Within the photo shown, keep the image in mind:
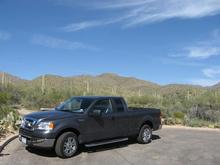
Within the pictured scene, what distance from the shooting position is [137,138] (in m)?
16.2

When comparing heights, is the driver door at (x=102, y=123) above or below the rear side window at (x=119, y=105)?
below

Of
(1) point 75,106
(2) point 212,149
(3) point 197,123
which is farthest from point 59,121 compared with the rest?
(3) point 197,123

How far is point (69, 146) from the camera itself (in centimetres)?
1289

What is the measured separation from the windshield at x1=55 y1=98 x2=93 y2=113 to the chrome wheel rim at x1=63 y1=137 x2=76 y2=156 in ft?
4.00

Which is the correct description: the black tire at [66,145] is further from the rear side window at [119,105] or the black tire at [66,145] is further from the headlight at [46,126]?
the rear side window at [119,105]

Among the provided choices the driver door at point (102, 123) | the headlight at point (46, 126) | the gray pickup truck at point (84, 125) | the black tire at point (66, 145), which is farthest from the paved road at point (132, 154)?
the headlight at point (46, 126)

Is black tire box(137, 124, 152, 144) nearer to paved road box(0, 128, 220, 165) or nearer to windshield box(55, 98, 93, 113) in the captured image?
paved road box(0, 128, 220, 165)

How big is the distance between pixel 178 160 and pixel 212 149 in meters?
2.98

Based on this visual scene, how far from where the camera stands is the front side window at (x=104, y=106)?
561 inches

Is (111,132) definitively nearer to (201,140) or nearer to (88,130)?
(88,130)

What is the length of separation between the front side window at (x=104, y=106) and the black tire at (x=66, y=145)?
1502mm

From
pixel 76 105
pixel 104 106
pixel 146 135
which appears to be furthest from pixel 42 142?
pixel 146 135

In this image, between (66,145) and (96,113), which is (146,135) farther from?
(66,145)

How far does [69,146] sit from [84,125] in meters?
0.90
